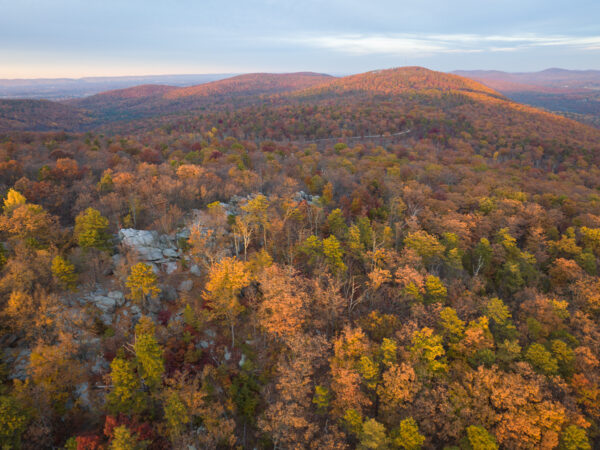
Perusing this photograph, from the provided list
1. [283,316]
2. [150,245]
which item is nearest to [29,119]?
[150,245]

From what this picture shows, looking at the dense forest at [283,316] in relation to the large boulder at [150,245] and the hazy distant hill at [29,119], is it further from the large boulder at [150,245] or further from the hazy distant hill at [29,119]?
the hazy distant hill at [29,119]

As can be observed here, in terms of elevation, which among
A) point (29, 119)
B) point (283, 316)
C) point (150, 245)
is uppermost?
point (29, 119)

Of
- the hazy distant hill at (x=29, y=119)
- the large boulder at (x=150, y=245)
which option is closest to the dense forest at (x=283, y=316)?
the large boulder at (x=150, y=245)

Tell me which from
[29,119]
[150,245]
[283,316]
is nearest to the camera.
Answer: [283,316]

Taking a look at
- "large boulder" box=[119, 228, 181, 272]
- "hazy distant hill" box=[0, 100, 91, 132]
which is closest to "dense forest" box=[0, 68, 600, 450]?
"large boulder" box=[119, 228, 181, 272]

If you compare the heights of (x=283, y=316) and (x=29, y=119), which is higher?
(x=29, y=119)

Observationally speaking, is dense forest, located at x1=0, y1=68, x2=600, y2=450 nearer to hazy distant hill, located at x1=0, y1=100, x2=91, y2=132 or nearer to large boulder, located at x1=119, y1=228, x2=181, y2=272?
large boulder, located at x1=119, y1=228, x2=181, y2=272

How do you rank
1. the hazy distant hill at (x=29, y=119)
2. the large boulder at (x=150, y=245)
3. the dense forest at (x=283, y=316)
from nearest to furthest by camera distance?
the dense forest at (x=283, y=316) < the large boulder at (x=150, y=245) < the hazy distant hill at (x=29, y=119)

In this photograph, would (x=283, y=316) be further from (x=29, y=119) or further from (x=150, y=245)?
(x=29, y=119)
